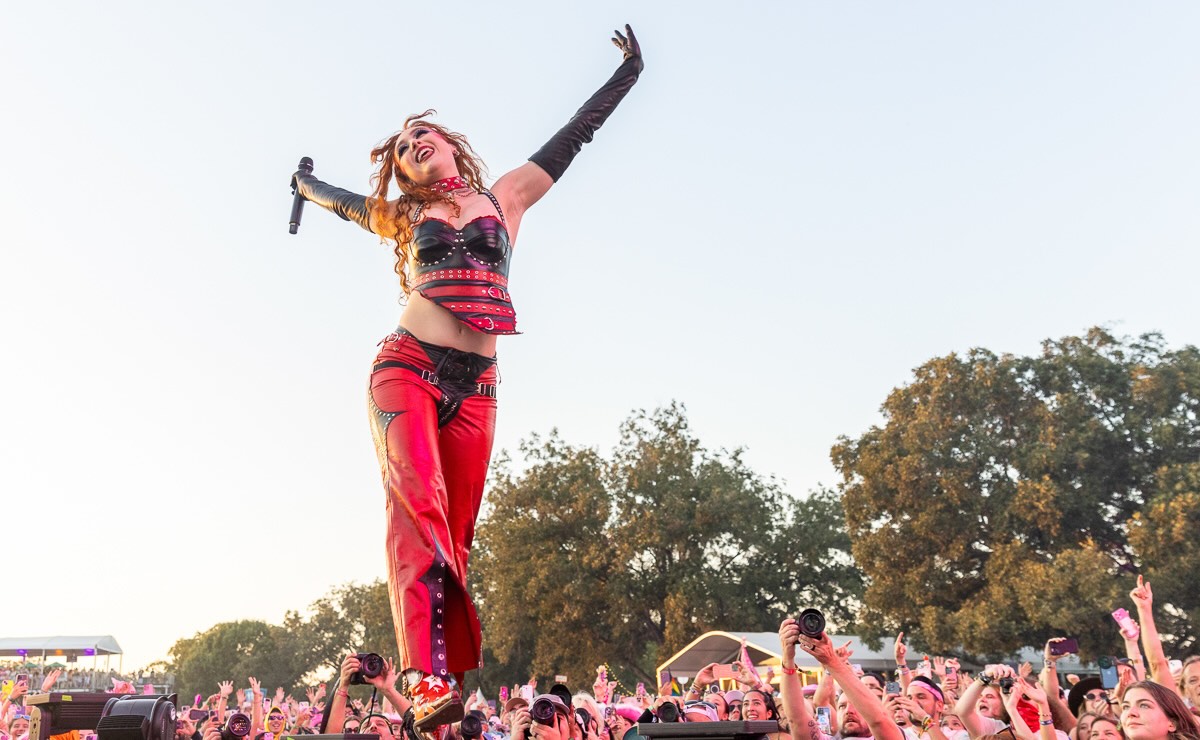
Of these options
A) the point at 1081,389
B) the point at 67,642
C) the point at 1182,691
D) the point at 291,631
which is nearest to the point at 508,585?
the point at 1081,389

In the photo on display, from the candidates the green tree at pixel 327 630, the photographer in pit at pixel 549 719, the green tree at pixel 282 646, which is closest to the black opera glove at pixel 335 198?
the photographer in pit at pixel 549 719

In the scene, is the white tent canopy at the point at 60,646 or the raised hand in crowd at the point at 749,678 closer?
the raised hand in crowd at the point at 749,678

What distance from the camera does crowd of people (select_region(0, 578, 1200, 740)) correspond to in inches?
152

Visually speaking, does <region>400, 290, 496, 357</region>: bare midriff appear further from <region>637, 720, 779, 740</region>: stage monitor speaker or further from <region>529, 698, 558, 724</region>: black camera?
<region>637, 720, 779, 740</region>: stage monitor speaker

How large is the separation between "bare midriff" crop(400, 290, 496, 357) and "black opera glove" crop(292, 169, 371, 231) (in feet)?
2.64

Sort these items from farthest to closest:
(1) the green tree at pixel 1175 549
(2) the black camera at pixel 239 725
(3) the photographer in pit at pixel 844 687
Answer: (1) the green tree at pixel 1175 549 → (2) the black camera at pixel 239 725 → (3) the photographer in pit at pixel 844 687

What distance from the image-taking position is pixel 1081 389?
29578mm

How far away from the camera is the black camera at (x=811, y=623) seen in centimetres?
309

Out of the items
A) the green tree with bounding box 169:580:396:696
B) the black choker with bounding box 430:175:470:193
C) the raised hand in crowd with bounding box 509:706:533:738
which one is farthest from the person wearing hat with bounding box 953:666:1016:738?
the green tree with bounding box 169:580:396:696

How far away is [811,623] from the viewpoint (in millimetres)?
3135

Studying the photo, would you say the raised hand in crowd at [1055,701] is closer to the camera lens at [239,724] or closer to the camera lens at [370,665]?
the camera lens at [370,665]

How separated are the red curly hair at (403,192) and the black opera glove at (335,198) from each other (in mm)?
118

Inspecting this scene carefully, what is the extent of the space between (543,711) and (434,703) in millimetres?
426

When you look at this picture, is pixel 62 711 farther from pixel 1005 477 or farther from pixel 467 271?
pixel 1005 477
